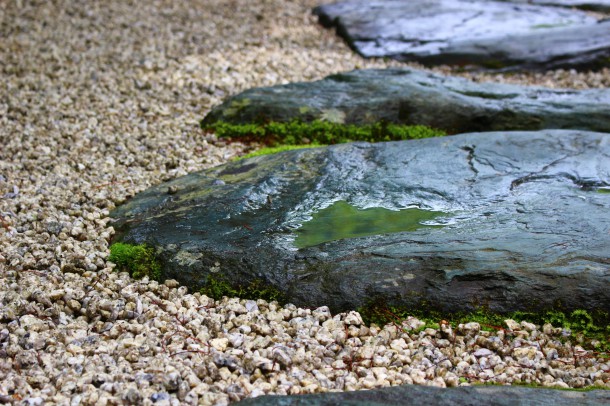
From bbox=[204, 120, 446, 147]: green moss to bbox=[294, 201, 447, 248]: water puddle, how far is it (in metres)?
2.47

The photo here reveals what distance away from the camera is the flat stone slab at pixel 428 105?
7.44 m

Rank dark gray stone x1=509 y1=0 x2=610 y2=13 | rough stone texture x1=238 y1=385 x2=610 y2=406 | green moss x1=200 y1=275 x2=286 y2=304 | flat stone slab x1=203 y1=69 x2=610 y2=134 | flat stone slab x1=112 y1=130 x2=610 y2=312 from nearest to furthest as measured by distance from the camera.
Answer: rough stone texture x1=238 y1=385 x2=610 y2=406 < flat stone slab x1=112 y1=130 x2=610 y2=312 < green moss x1=200 y1=275 x2=286 y2=304 < flat stone slab x1=203 y1=69 x2=610 y2=134 < dark gray stone x1=509 y1=0 x2=610 y2=13

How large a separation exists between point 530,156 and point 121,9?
873cm

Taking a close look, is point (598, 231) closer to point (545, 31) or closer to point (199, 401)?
point (199, 401)

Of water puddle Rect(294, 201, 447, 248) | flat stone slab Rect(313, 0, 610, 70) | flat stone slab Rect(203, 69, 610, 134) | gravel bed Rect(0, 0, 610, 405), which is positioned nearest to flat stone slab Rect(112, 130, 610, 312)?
water puddle Rect(294, 201, 447, 248)

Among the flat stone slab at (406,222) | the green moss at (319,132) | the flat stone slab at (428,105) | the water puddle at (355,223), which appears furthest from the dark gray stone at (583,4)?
the water puddle at (355,223)

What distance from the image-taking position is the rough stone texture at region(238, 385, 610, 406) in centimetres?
327

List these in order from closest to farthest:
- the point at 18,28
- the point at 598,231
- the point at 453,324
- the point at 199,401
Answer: the point at 199,401
the point at 453,324
the point at 598,231
the point at 18,28

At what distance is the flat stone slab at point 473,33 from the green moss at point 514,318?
6828 millimetres

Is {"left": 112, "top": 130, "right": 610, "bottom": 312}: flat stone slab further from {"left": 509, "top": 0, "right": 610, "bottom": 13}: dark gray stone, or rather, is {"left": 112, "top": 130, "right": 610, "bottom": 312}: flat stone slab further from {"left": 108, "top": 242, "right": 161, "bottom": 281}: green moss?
{"left": 509, "top": 0, "right": 610, "bottom": 13}: dark gray stone

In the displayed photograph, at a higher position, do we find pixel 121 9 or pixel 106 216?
pixel 121 9

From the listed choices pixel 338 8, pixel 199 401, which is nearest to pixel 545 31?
pixel 338 8

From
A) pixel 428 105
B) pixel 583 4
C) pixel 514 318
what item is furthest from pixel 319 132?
pixel 583 4

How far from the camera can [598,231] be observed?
15.0 ft
